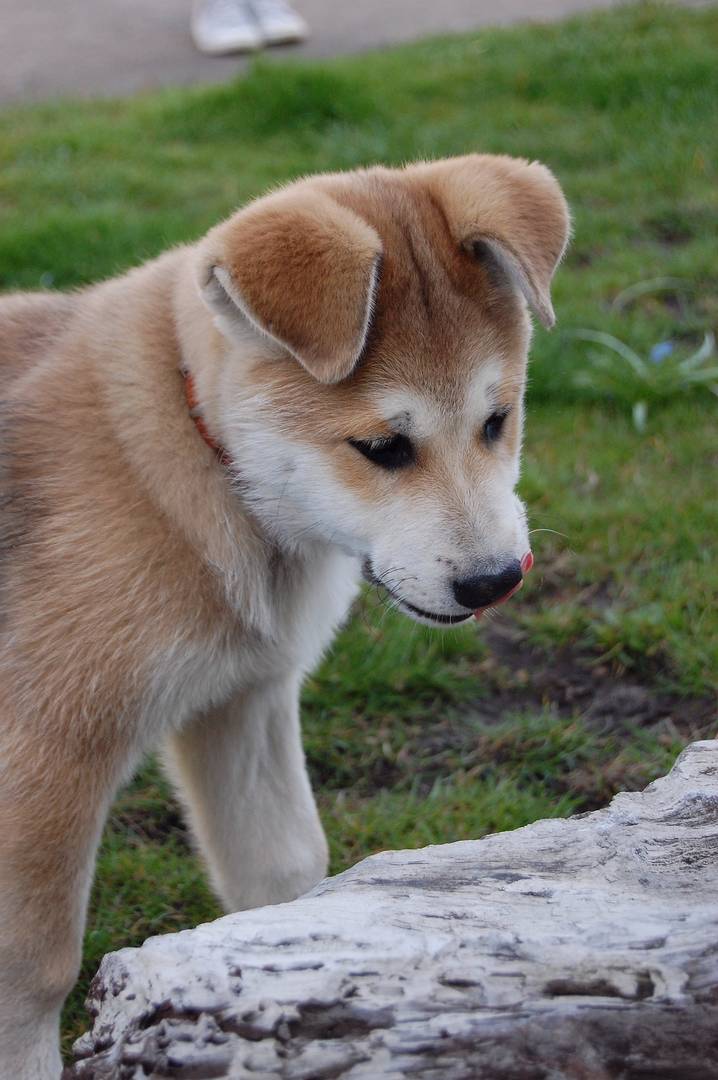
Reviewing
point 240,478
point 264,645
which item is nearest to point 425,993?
point 264,645

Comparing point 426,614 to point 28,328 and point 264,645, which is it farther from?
point 28,328

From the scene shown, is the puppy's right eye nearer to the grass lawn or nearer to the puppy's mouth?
the puppy's mouth

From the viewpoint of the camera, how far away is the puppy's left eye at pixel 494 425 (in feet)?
9.52

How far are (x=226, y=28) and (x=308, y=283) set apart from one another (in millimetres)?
6851

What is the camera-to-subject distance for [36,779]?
9.03 ft

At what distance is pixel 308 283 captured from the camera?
8.53 ft

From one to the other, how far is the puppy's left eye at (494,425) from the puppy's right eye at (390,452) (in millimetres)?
210

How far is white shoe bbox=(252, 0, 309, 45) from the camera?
873 cm

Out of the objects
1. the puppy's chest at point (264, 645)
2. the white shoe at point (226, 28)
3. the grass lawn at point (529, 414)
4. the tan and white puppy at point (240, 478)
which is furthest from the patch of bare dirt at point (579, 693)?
the white shoe at point (226, 28)

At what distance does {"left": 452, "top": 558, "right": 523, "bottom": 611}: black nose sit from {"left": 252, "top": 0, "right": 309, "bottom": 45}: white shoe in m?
6.97

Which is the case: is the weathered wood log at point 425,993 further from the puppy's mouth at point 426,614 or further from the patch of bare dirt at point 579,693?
the patch of bare dirt at point 579,693

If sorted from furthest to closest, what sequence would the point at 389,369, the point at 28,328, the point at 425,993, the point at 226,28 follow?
the point at 226,28 < the point at 28,328 < the point at 389,369 < the point at 425,993

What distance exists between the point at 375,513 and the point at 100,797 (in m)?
0.85

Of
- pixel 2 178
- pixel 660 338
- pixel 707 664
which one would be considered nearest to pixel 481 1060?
pixel 707 664
